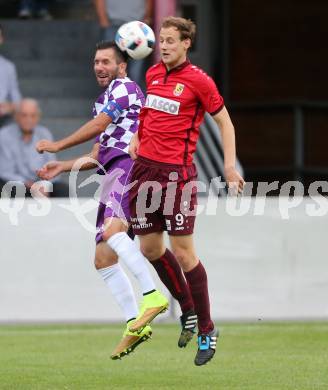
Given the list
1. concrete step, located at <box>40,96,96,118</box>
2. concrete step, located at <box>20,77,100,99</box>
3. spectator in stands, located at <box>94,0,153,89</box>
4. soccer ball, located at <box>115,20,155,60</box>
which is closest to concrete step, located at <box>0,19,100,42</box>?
concrete step, located at <box>20,77,100,99</box>

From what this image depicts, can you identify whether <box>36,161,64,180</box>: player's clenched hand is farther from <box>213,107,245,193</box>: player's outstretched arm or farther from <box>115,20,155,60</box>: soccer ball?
<box>213,107,245,193</box>: player's outstretched arm

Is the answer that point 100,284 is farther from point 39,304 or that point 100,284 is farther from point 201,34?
point 201,34

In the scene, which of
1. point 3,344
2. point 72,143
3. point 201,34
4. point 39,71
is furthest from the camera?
point 201,34

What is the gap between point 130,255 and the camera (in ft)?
34.3

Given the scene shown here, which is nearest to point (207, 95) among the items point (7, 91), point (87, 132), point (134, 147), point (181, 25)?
point (181, 25)

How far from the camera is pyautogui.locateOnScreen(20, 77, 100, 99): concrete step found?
57.8 ft

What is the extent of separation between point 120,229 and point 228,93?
12128 millimetres

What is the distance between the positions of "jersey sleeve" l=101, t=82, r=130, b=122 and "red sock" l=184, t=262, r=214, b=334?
3.88 feet

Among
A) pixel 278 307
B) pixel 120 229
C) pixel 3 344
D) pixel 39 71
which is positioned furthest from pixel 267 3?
pixel 120 229

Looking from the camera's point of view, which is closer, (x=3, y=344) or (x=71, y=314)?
(x=3, y=344)

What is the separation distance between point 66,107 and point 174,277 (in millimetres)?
7131

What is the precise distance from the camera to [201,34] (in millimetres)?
22297

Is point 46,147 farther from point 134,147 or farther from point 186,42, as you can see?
point 186,42

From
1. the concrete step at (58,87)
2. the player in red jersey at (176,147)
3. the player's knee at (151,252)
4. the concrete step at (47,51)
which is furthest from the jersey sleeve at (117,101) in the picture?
the concrete step at (47,51)
